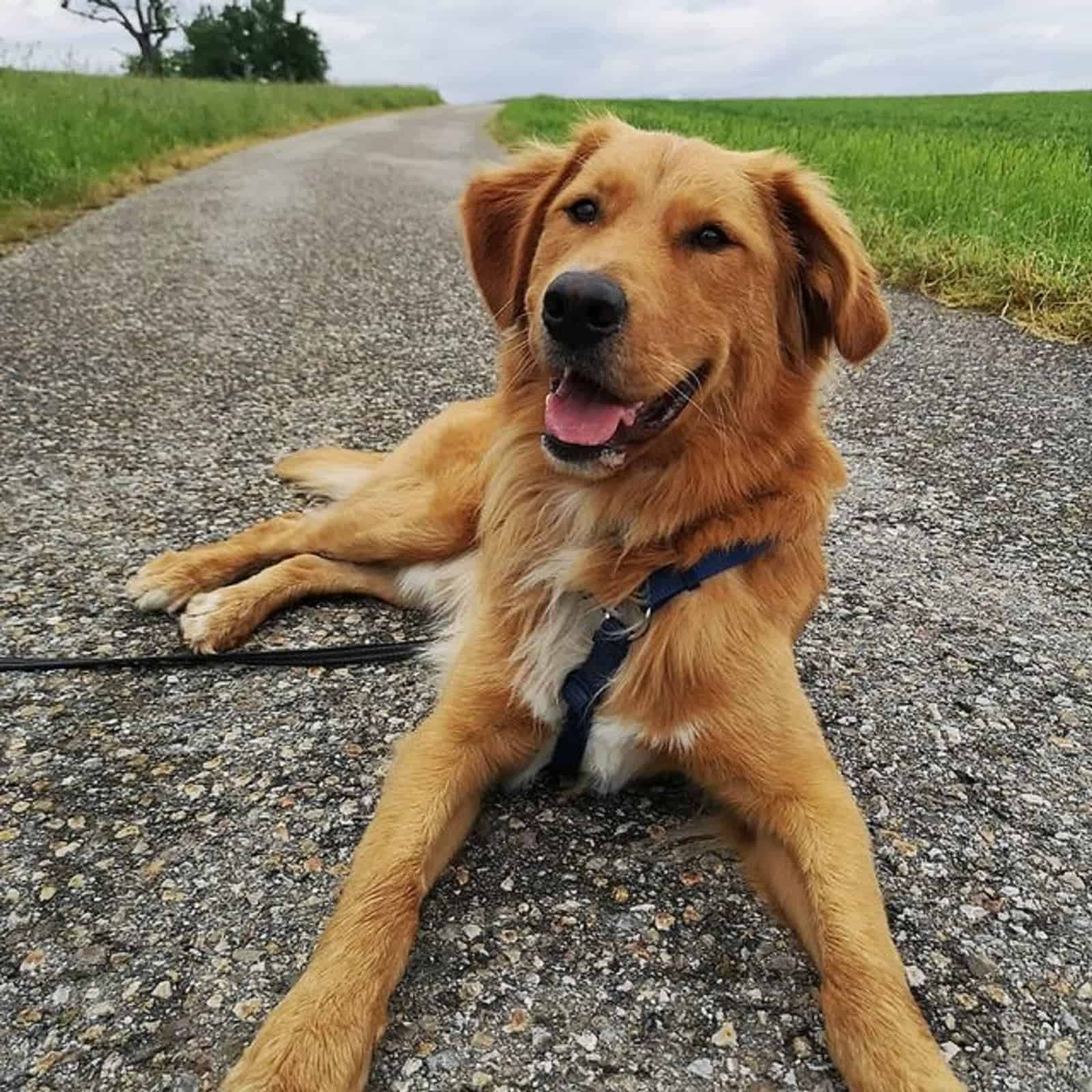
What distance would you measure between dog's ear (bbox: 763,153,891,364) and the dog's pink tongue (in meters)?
0.64

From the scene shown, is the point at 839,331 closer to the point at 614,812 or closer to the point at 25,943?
the point at 614,812

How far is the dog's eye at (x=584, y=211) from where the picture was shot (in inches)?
109

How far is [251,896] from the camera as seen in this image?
2.25 meters

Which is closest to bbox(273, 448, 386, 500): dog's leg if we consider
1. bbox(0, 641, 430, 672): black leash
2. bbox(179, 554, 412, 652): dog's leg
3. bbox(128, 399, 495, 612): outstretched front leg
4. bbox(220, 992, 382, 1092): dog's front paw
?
bbox(128, 399, 495, 612): outstretched front leg

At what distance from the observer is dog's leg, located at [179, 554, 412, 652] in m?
3.27

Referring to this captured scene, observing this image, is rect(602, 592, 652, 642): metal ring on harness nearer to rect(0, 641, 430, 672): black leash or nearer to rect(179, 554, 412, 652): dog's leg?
rect(0, 641, 430, 672): black leash

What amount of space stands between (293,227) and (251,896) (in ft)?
33.5

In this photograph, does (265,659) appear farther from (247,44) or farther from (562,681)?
(247,44)

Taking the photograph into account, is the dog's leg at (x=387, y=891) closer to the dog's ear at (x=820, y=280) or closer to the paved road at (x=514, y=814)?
the paved road at (x=514, y=814)

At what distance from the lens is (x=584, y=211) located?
2.80 meters

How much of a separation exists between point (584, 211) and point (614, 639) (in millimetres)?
1220

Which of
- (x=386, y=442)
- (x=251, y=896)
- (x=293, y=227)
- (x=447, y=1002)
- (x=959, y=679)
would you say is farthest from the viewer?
(x=293, y=227)

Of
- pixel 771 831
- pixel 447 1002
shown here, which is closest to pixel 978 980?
pixel 771 831

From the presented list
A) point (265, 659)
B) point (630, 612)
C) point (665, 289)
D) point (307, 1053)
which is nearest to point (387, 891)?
point (307, 1053)
